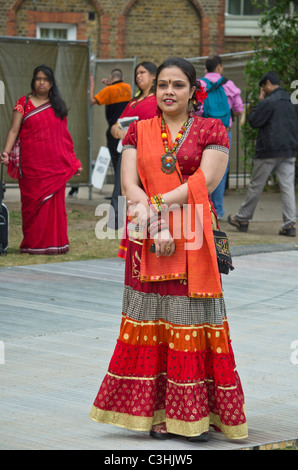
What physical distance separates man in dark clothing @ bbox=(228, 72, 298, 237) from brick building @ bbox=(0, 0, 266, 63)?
14.9m

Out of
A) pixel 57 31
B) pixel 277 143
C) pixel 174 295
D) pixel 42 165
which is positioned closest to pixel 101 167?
pixel 277 143

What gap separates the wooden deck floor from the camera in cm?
468

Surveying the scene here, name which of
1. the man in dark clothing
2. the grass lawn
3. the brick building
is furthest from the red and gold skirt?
the brick building

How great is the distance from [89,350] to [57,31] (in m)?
22.1

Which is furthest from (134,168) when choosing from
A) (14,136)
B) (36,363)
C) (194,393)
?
(14,136)

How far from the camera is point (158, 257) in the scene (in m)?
4.66

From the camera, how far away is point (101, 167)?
18344mm

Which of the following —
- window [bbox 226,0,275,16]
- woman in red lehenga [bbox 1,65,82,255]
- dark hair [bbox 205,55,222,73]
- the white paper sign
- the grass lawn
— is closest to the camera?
woman in red lehenga [bbox 1,65,82,255]

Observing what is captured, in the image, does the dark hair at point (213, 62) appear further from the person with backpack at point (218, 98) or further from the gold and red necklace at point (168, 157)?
the gold and red necklace at point (168, 157)

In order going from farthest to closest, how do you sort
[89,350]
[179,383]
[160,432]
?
[89,350] < [160,432] < [179,383]

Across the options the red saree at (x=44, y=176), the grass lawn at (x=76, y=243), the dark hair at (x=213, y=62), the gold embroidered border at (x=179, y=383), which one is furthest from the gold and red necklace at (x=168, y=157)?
the dark hair at (x=213, y=62)

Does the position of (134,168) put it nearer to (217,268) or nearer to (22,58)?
(217,268)

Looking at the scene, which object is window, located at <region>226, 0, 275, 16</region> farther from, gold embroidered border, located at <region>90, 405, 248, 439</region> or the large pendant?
gold embroidered border, located at <region>90, 405, 248, 439</region>

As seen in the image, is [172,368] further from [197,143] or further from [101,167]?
[101,167]
